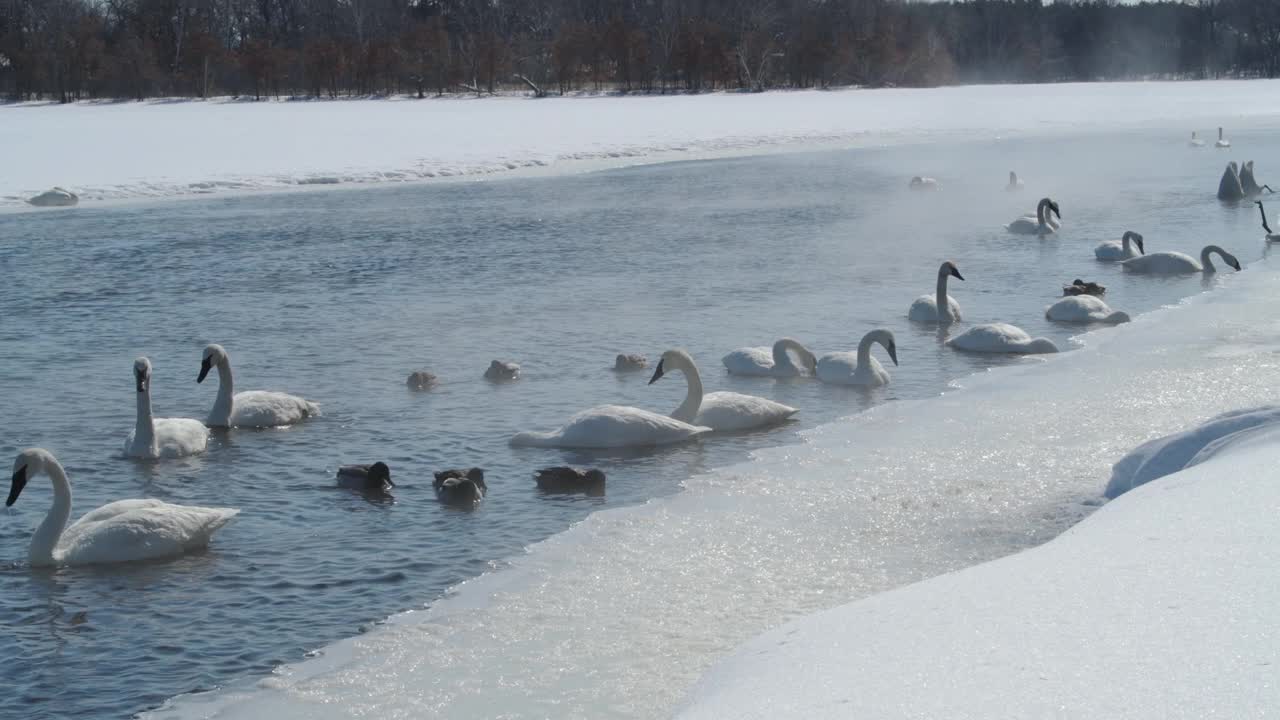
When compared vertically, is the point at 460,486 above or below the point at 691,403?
below

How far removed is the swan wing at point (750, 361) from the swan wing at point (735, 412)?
4.03 ft

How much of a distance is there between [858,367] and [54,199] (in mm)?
15188

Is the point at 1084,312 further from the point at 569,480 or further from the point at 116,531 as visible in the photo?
the point at 116,531

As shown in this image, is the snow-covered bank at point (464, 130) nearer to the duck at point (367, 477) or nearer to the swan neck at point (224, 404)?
the swan neck at point (224, 404)

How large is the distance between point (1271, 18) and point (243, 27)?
6221 cm

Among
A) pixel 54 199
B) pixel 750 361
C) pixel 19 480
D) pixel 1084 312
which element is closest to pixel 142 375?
pixel 19 480

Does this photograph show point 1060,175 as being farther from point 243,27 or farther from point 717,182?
point 243,27

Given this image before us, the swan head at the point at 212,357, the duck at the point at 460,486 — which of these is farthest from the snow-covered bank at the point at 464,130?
the duck at the point at 460,486

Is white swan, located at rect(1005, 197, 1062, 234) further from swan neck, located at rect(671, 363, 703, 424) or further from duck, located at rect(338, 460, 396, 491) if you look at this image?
duck, located at rect(338, 460, 396, 491)

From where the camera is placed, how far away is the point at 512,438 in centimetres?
798

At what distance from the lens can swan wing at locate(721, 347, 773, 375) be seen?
967cm

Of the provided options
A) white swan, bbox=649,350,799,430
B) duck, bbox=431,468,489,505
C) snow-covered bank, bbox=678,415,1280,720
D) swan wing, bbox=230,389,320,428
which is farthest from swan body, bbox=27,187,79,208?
snow-covered bank, bbox=678,415,1280,720

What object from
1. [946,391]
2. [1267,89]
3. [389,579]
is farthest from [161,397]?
[1267,89]

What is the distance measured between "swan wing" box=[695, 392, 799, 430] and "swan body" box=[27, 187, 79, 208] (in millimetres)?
15337
